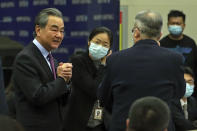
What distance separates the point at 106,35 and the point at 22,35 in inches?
77.6

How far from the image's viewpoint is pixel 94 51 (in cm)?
478

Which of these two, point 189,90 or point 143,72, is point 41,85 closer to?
point 143,72

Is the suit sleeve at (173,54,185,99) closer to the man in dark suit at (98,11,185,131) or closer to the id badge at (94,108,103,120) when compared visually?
the man in dark suit at (98,11,185,131)

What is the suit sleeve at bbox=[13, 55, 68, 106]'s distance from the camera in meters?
3.69

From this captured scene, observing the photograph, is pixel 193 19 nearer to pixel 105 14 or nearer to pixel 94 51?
pixel 105 14

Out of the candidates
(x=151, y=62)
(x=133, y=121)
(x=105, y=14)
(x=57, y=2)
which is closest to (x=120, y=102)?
(x=151, y=62)

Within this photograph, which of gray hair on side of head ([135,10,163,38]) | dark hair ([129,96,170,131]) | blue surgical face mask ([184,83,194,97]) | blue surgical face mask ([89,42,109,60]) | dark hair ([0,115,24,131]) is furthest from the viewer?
blue surgical face mask ([184,83,194,97])

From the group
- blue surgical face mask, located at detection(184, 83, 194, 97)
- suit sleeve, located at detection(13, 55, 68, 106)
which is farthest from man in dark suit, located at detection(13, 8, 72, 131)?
blue surgical face mask, located at detection(184, 83, 194, 97)

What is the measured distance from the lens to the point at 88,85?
4.64 metres

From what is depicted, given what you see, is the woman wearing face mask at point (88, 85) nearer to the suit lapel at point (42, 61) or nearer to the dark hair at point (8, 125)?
the suit lapel at point (42, 61)

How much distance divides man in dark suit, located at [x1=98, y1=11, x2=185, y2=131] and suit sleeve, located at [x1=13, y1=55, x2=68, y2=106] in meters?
A: 0.40

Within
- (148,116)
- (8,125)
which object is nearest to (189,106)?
(148,116)

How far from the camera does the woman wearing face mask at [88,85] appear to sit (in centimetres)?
465

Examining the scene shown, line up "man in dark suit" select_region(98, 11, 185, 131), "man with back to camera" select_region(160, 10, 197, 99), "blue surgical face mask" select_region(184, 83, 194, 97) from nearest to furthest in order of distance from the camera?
"man in dark suit" select_region(98, 11, 185, 131), "blue surgical face mask" select_region(184, 83, 194, 97), "man with back to camera" select_region(160, 10, 197, 99)
